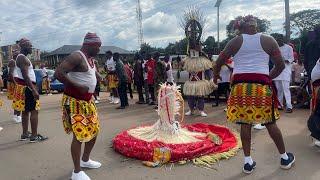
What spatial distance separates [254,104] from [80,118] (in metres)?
2.21

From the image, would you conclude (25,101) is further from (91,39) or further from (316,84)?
(316,84)

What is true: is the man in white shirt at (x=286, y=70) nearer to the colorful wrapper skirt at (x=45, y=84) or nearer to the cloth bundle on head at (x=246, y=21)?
the cloth bundle on head at (x=246, y=21)

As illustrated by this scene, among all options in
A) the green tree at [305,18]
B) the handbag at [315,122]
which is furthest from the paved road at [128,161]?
the green tree at [305,18]

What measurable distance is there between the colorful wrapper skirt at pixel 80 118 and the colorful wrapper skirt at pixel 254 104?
187 centimetres

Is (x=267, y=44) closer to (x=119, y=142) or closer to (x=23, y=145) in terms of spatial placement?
(x=119, y=142)

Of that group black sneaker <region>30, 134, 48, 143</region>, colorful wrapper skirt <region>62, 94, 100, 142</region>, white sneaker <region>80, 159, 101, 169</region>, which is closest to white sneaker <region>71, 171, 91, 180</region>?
colorful wrapper skirt <region>62, 94, 100, 142</region>

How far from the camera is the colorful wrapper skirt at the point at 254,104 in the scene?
5.02 m

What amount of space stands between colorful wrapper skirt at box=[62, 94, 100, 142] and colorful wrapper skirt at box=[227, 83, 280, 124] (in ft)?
6.12

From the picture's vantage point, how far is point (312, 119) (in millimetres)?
6164

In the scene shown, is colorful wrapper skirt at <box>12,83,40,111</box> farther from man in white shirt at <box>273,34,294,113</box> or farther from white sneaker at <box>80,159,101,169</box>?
man in white shirt at <box>273,34,294,113</box>

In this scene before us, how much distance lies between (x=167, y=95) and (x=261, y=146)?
5.77ft

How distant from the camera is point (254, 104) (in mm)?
5031

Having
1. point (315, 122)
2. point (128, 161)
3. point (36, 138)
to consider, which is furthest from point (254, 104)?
point (36, 138)

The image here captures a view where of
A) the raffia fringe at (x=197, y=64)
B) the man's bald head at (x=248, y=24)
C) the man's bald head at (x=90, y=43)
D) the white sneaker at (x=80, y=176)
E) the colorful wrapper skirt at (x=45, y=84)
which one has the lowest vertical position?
the white sneaker at (x=80, y=176)
